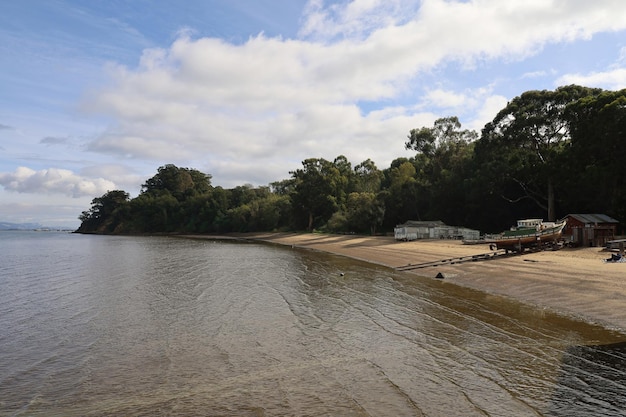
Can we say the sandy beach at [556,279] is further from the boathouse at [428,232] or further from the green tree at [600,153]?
the boathouse at [428,232]

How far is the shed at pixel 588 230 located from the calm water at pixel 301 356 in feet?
59.5

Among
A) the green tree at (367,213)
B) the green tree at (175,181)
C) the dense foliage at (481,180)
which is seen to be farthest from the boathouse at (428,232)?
the green tree at (175,181)

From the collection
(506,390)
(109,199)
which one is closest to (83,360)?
(506,390)

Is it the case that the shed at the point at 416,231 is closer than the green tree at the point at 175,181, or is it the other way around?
the shed at the point at 416,231

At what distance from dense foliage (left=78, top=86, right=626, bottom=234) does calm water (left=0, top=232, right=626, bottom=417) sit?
2948 centimetres

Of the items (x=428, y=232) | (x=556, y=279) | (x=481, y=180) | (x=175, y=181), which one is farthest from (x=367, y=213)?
(x=175, y=181)

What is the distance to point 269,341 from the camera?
1405 cm

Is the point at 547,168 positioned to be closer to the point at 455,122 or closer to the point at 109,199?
the point at 455,122

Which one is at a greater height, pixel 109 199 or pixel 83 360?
pixel 109 199

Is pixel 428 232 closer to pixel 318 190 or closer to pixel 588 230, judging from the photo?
pixel 588 230

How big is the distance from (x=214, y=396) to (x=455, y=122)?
73180mm

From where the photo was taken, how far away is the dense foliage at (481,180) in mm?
41625

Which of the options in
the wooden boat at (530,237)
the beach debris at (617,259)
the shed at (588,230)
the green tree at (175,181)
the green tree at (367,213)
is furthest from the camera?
the green tree at (175,181)

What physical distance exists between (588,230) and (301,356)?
104 ft
